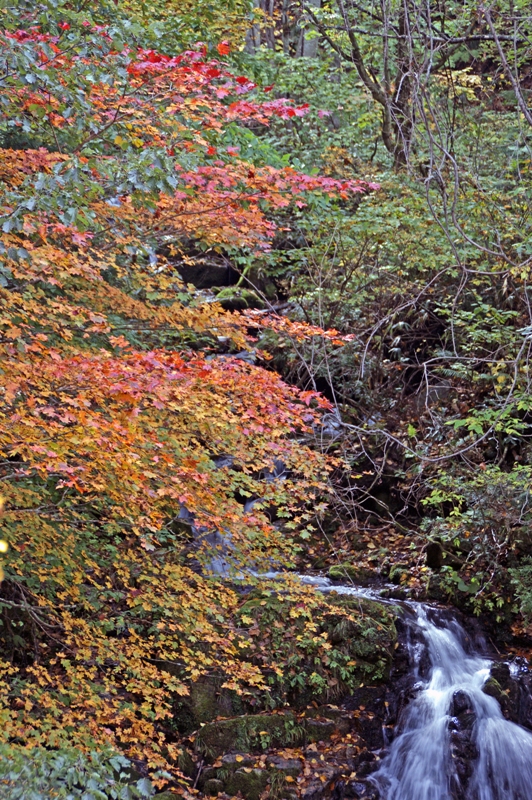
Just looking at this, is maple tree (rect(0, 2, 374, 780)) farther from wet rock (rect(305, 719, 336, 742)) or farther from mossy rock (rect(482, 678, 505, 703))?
mossy rock (rect(482, 678, 505, 703))

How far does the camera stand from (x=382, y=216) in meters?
10.8

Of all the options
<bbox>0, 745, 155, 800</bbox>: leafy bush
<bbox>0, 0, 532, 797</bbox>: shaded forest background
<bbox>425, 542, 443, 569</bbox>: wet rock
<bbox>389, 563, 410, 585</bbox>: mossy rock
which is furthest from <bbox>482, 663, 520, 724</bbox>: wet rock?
<bbox>0, 745, 155, 800</bbox>: leafy bush

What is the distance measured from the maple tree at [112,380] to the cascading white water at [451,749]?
1.65 meters

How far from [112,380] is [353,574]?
5.87m

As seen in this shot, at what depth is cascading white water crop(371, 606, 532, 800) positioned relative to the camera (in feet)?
22.1

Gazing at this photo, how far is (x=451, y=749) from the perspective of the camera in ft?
22.9

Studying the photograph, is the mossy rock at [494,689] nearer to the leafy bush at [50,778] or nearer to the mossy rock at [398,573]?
the mossy rock at [398,573]

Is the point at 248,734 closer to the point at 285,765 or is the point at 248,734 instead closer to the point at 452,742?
the point at 285,765

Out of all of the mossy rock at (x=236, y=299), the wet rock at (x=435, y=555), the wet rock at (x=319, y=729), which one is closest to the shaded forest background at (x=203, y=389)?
the wet rock at (x=435, y=555)

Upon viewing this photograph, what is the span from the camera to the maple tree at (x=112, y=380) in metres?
4.37

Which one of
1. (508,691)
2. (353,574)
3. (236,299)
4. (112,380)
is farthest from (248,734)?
(236,299)

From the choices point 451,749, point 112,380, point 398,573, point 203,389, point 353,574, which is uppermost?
point 112,380

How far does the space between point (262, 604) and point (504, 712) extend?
2.67 metres

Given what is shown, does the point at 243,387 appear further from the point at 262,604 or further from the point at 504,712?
the point at 504,712
